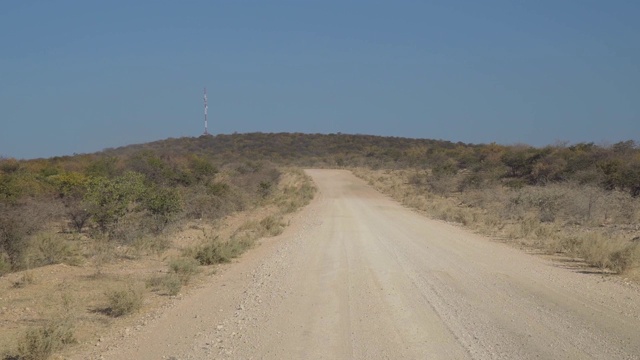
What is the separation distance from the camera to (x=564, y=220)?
25.3 meters

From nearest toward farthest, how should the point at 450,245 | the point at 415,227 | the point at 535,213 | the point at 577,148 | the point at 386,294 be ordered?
the point at 386,294 < the point at 450,245 < the point at 415,227 < the point at 535,213 < the point at 577,148

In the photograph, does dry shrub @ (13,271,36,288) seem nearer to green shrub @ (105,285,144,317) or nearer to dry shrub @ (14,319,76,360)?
green shrub @ (105,285,144,317)

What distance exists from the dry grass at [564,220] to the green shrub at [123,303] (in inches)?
378

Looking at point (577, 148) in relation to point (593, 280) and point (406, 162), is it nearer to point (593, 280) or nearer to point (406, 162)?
point (406, 162)

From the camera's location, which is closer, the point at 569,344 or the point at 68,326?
the point at 569,344

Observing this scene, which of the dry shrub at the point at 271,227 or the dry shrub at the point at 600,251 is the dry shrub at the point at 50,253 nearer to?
the dry shrub at the point at 271,227

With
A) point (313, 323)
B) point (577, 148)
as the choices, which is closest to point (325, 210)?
point (313, 323)

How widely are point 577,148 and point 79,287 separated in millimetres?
48470

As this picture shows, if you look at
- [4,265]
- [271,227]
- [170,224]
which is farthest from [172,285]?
[271,227]

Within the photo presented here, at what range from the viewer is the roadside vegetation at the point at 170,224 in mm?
11508

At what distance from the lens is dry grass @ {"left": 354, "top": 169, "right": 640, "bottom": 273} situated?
15320mm

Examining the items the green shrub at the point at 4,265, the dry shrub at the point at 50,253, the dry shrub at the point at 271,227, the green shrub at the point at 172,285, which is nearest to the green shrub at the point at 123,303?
the green shrub at the point at 172,285

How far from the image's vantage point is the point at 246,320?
32.2 feet

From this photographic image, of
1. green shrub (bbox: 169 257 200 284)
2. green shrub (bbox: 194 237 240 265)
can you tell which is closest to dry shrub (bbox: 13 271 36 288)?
green shrub (bbox: 169 257 200 284)
